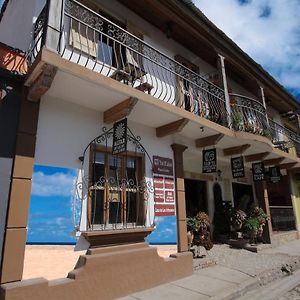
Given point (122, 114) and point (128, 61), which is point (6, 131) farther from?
point (128, 61)

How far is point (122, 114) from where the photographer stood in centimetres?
566

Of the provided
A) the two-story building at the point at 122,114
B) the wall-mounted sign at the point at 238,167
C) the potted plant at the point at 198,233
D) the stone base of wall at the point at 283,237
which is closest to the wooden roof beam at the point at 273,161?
the two-story building at the point at 122,114

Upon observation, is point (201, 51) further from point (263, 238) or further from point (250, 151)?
point (263, 238)

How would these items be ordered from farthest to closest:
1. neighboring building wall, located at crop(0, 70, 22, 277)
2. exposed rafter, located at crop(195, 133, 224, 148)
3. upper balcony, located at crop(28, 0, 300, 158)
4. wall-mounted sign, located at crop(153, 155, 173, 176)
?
exposed rafter, located at crop(195, 133, 224, 148) < wall-mounted sign, located at crop(153, 155, 173, 176) < upper balcony, located at crop(28, 0, 300, 158) < neighboring building wall, located at crop(0, 70, 22, 277)

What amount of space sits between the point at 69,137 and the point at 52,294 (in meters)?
2.64

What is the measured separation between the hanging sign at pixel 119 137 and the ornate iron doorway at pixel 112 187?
1.06 feet

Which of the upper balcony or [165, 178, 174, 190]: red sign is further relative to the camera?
[165, 178, 174, 190]: red sign

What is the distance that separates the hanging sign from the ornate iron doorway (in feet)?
1.06

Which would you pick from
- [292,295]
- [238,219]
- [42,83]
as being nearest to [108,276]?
[42,83]

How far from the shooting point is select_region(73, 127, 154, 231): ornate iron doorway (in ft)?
17.7

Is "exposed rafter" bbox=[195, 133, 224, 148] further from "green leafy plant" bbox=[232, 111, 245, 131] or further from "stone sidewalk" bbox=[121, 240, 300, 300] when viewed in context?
"stone sidewalk" bbox=[121, 240, 300, 300]

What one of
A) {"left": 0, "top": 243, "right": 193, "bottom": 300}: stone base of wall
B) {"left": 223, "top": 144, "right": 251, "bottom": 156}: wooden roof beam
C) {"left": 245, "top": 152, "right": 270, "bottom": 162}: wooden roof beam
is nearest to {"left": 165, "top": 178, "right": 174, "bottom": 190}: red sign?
{"left": 0, "top": 243, "right": 193, "bottom": 300}: stone base of wall

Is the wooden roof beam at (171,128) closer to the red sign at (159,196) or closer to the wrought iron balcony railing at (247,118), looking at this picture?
the red sign at (159,196)

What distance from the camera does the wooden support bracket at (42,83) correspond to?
4357mm
